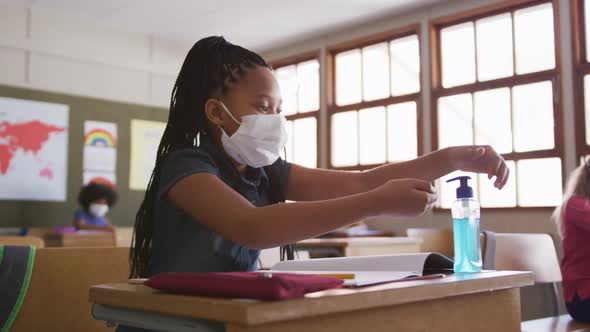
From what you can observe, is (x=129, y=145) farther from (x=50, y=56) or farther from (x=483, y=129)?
(x=483, y=129)

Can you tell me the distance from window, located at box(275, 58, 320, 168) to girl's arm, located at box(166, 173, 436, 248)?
6.04 meters

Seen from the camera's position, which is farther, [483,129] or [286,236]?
[483,129]

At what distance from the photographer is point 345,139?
22.0 ft

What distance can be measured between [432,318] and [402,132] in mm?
Result: 5437

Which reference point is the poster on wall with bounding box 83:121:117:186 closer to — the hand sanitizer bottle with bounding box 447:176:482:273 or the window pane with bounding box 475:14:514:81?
the window pane with bounding box 475:14:514:81

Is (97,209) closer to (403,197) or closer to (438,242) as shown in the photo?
(438,242)

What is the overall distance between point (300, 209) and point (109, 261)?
30.5 inches

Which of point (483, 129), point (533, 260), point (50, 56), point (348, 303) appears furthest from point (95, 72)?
point (348, 303)

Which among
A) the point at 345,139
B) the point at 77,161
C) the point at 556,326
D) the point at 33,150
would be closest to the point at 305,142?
the point at 345,139

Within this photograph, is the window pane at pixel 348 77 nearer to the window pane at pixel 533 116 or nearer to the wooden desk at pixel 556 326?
the window pane at pixel 533 116

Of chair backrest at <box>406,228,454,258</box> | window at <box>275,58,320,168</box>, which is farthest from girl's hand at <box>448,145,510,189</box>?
window at <box>275,58,320,168</box>

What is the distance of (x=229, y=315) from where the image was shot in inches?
25.3

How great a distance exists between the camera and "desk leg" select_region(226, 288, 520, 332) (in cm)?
70

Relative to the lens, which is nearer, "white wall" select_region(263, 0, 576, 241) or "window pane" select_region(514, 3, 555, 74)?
"white wall" select_region(263, 0, 576, 241)
